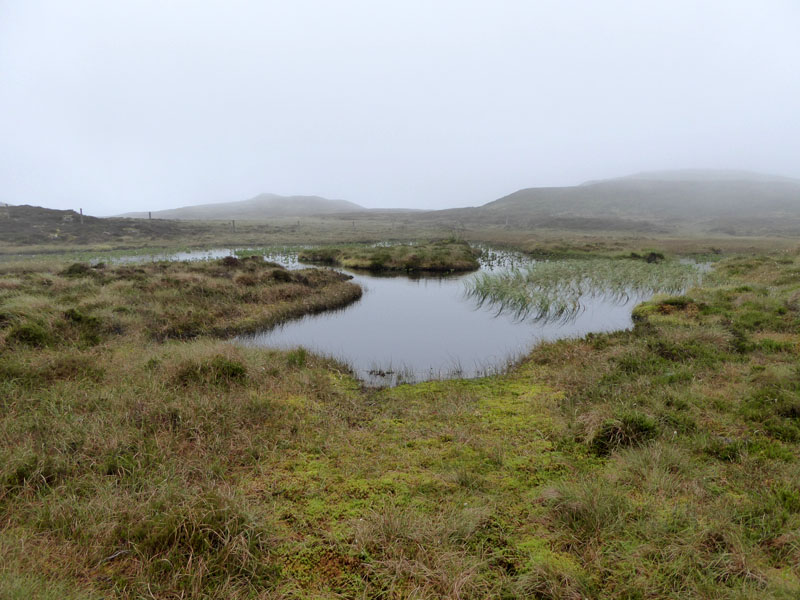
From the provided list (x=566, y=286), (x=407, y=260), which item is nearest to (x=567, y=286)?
(x=566, y=286)

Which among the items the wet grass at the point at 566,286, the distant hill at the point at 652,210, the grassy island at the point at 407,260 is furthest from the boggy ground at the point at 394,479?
the distant hill at the point at 652,210

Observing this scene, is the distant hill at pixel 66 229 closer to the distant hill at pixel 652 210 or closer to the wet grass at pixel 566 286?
the wet grass at pixel 566 286

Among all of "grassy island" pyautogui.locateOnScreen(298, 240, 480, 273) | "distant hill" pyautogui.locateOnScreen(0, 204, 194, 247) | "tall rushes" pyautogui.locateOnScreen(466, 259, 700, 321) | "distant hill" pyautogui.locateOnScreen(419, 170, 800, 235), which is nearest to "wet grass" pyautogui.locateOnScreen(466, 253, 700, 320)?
"tall rushes" pyautogui.locateOnScreen(466, 259, 700, 321)

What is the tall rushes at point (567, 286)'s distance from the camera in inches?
773

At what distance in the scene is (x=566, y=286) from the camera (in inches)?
967

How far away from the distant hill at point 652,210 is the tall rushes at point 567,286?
79945mm

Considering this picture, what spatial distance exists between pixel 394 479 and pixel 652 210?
594ft

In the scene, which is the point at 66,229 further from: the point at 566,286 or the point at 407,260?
the point at 566,286

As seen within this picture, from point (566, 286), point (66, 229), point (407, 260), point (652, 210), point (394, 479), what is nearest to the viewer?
point (394, 479)

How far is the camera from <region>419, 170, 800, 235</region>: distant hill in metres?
104

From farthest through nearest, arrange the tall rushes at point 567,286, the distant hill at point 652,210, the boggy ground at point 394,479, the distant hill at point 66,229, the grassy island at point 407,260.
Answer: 1. the distant hill at point 652,210
2. the distant hill at point 66,229
3. the grassy island at point 407,260
4. the tall rushes at point 567,286
5. the boggy ground at point 394,479

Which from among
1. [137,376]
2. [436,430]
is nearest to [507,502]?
[436,430]

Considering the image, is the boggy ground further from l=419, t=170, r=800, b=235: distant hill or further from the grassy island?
l=419, t=170, r=800, b=235: distant hill

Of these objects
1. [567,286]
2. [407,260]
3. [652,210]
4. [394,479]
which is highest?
[652,210]
